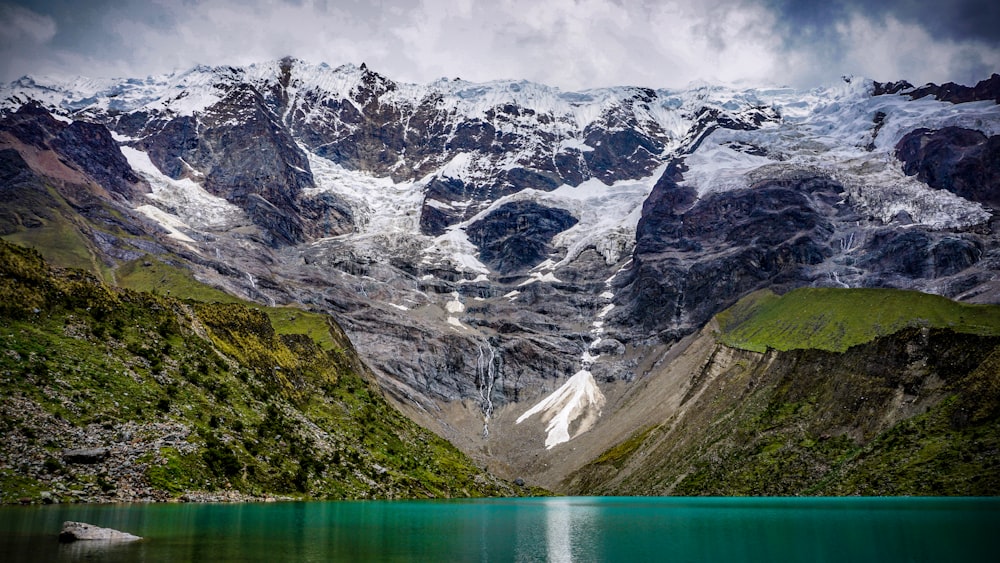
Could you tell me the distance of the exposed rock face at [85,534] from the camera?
40.2 m

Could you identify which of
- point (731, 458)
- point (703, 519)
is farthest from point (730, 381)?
point (703, 519)

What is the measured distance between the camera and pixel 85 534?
40750mm

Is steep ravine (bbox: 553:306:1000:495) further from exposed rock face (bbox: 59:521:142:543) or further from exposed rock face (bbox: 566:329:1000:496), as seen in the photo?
exposed rock face (bbox: 59:521:142:543)

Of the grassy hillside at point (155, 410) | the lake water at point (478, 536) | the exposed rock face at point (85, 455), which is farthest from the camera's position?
the grassy hillside at point (155, 410)

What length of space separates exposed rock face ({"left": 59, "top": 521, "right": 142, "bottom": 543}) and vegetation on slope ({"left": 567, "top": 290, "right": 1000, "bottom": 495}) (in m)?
107

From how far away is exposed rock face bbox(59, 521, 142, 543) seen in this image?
4025 centimetres

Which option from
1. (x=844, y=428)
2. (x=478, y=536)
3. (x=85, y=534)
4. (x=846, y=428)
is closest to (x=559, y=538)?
(x=478, y=536)

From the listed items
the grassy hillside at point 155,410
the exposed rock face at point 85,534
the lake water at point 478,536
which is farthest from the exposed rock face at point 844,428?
the exposed rock face at point 85,534

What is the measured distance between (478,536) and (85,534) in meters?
29.4

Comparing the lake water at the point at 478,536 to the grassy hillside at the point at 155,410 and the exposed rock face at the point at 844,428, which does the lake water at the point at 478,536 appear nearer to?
the grassy hillside at the point at 155,410

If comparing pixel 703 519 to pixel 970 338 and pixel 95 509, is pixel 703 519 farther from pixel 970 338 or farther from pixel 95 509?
pixel 970 338

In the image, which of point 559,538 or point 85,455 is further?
point 85,455

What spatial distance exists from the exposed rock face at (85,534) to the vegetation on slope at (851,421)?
10667 cm

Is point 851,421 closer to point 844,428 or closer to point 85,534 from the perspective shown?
point 844,428
